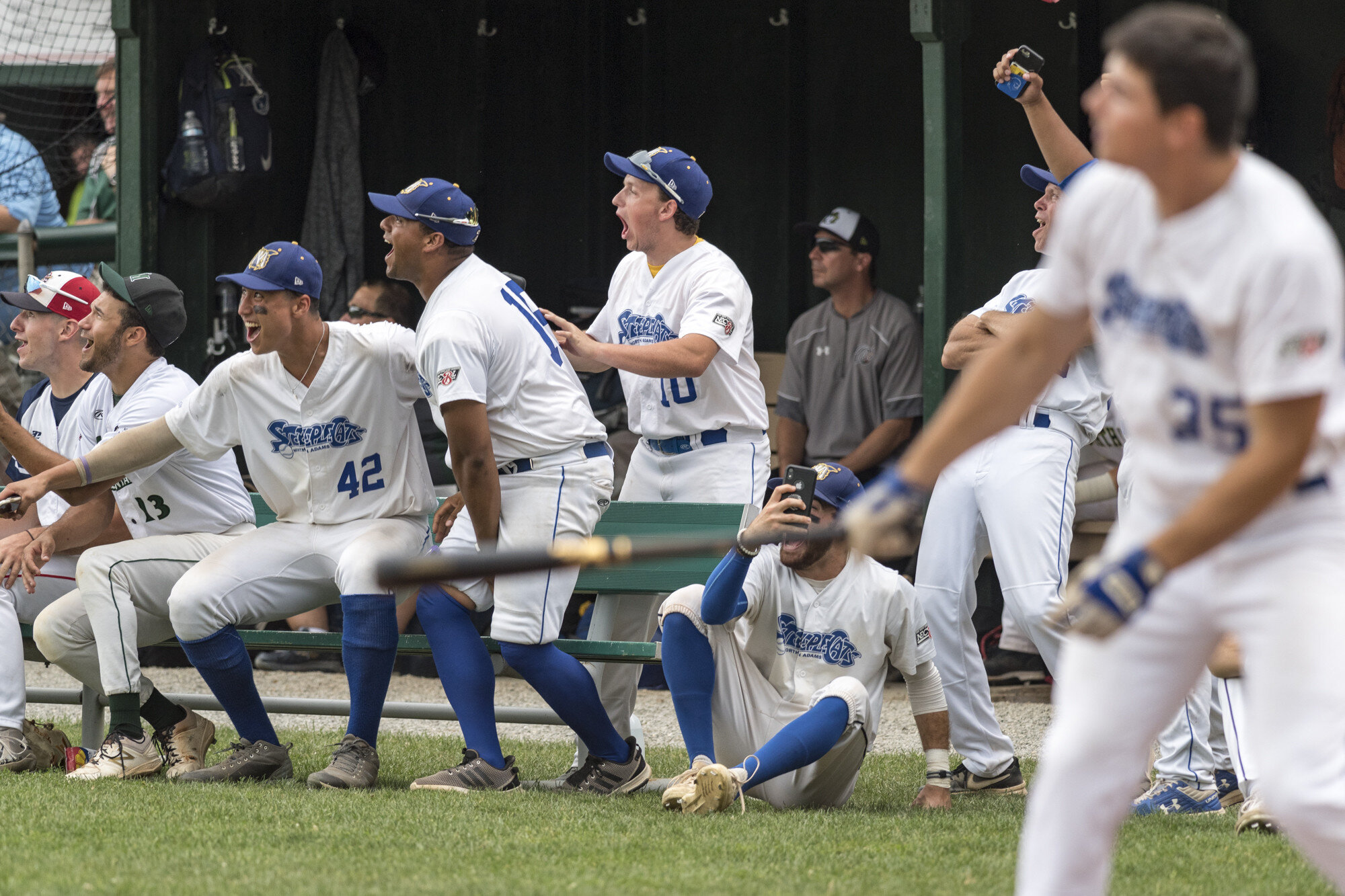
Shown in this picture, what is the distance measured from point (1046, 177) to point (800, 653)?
5.00 feet

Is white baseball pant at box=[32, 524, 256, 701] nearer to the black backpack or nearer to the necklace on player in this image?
the necklace on player

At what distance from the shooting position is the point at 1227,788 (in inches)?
173

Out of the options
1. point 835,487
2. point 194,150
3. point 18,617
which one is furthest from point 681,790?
point 194,150

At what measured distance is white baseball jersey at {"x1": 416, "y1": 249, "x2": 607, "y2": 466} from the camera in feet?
14.5

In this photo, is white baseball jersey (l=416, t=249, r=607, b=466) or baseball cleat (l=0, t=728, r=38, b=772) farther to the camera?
baseball cleat (l=0, t=728, r=38, b=772)

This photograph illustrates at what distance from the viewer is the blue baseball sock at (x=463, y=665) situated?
4496 millimetres

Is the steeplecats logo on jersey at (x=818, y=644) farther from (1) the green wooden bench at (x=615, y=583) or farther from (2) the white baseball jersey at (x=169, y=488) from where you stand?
(2) the white baseball jersey at (x=169, y=488)

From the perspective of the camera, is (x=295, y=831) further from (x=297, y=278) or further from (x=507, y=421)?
(x=297, y=278)

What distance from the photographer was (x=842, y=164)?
7758 millimetres

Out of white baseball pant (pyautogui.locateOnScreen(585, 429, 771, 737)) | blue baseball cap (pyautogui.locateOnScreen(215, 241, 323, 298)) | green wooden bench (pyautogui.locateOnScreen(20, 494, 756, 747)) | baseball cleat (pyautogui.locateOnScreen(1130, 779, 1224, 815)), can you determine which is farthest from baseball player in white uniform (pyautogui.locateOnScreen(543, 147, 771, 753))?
baseball cleat (pyautogui.locateOnScreen(1130, 779, 1224, 815))

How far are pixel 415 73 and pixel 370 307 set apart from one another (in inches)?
57.7

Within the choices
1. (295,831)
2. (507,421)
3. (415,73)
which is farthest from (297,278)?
(415,73)

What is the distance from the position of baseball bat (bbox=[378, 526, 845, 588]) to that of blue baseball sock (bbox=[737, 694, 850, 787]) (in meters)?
Answer: 1.64

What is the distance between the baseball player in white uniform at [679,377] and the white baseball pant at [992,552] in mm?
665
